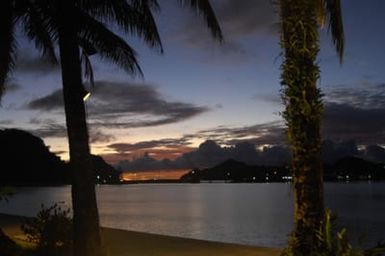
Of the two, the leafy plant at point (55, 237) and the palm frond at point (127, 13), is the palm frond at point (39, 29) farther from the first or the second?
the leafy plant at point (55, 237)

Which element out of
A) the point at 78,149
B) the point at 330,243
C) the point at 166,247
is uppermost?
the point at 78,149

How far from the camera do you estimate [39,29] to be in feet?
46.0

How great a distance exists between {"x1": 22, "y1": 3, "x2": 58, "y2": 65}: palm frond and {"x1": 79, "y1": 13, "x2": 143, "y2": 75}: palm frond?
0.72 meters

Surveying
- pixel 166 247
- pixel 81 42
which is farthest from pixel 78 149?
pixel 166 247

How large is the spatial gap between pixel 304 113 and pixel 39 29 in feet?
26.6

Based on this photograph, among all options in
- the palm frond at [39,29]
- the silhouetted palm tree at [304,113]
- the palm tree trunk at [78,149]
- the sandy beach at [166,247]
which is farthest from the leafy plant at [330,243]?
the palm frond at [39,29]

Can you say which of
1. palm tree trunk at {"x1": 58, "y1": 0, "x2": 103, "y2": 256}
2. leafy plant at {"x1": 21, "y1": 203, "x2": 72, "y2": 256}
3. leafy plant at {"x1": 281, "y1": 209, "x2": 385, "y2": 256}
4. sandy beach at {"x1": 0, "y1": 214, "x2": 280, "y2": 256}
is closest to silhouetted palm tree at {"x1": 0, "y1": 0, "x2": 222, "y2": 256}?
palm tree trunk at {"x1": 58, "y1": 0, "x2": 103, "y2": 256}

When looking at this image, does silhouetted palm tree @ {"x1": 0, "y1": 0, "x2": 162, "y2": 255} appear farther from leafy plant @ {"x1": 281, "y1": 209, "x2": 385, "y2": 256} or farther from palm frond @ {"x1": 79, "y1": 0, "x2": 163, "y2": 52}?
leafy plant @ {"x1": 281, "y1": 209, "x2": 385, "y2": 256}

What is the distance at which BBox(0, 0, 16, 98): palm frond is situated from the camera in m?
12.4

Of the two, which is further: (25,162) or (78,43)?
(25,162)

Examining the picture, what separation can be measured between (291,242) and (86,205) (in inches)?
165

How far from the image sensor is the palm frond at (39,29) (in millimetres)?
12797

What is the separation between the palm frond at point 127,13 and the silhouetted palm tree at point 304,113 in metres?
4.56

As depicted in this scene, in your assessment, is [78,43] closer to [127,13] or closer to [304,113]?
[127,13]
